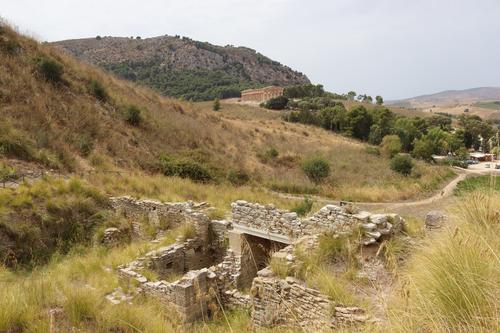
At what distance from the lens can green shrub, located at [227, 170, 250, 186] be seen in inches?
772

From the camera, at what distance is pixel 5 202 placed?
10.0 meters

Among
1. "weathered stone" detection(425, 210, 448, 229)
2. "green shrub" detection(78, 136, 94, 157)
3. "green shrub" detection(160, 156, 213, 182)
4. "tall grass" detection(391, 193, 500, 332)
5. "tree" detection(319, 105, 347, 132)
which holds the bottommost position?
"green shrub" detection(160, 156, 213, 182)

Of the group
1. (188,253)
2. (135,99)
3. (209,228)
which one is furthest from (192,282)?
(135,99)

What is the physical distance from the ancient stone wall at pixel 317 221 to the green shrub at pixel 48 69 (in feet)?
53.7

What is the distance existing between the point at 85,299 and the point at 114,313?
465 mm

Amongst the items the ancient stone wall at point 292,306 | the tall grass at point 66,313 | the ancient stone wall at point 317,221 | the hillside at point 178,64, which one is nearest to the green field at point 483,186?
the ancient stone wall at point 317,221

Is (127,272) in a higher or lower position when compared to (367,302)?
lower

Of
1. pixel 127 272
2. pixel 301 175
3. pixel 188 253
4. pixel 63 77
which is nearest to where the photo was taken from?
pixel 127 272

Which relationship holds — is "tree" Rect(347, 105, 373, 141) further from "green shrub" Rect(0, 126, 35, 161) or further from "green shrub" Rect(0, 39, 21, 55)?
"green shrub" Rect(0, 126, 35, 161)

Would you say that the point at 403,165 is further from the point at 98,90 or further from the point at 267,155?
the point at 98,90

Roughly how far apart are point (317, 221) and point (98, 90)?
1897cm

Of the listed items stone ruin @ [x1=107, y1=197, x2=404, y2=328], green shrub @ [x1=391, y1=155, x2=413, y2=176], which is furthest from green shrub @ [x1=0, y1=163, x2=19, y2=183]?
green shrub @ [x1=391, y1=155, x2=413, y2=176]

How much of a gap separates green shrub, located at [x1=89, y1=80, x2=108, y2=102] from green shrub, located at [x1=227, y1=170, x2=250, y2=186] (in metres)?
9.30

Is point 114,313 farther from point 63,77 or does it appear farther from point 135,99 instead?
point 135,99
